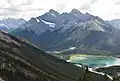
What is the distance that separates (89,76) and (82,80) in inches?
67.2

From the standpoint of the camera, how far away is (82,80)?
70.7m

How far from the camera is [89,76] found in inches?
2790
